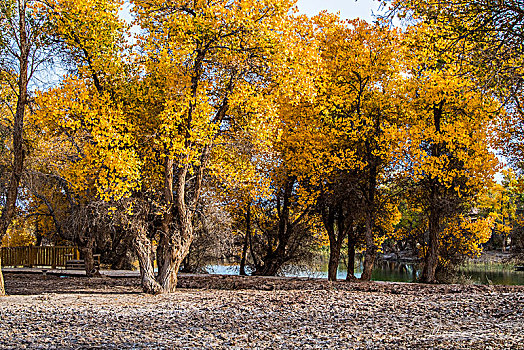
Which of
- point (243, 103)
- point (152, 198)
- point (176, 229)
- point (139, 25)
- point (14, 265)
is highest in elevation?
point (139, 25)

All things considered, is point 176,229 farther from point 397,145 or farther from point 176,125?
point 397,145

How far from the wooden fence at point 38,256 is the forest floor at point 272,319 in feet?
42.0

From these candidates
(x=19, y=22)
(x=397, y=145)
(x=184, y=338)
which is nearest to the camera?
(x=184, y=338)

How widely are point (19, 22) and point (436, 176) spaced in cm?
1306

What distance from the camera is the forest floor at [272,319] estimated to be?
653 cm

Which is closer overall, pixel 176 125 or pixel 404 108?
pixel 176 125

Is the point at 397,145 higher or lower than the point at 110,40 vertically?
lower

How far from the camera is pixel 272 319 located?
27.6 feet

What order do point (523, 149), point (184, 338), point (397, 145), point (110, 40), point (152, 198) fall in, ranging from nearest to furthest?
1. point (184, 338)
2. point (110, 40)
3. point (152, 198)
4. point (397, 145)
5. point (523, 149)

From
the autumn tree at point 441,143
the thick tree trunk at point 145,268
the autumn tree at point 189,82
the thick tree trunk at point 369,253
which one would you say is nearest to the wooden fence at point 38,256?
the autumn tree at point 189,82

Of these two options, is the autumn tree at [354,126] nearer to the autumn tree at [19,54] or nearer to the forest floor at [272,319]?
the forest floor at [272,319]

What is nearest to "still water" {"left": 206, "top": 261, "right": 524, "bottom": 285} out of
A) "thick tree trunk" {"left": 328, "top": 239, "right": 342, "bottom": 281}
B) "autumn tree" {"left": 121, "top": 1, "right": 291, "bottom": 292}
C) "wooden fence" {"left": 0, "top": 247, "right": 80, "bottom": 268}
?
"thick tree trunk" {"left": 328, "top": 239, "right": 342, "bottom": 281}

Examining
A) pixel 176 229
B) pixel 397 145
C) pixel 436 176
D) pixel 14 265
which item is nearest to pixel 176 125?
pixel 176 229

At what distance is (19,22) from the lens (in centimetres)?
1177
